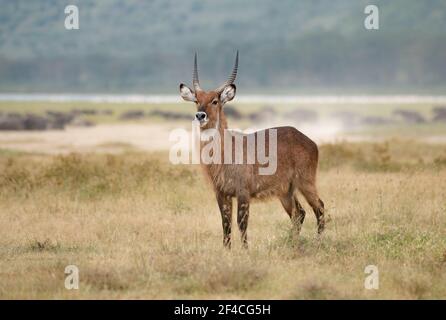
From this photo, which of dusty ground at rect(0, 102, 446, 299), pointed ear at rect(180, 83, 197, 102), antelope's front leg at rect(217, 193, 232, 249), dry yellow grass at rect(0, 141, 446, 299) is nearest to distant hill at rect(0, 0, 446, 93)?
dusty ground at rect(0, 102, 446, 299)

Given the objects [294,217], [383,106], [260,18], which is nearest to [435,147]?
[294,217]

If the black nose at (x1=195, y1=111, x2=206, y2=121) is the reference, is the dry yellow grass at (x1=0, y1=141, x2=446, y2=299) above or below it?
below

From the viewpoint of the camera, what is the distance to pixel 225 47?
10575 centimetres

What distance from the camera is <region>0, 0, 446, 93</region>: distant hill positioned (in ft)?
324

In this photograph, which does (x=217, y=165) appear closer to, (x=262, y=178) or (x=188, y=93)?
(x=262, y=178)

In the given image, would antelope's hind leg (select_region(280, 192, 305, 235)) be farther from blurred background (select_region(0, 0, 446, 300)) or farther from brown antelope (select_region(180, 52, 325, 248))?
blurred background (select_region(0, 0, 446, 300))

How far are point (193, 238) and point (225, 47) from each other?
310ft

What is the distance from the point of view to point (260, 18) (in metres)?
121

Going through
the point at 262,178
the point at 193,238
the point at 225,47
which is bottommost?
the point at 193,238

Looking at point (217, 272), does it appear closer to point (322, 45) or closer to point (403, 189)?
point (403, 189)

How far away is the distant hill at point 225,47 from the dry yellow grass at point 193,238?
7201cm

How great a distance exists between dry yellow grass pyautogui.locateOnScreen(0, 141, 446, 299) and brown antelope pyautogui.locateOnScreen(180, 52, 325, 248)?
1.71 ft

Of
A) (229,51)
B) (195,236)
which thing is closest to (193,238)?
(195,236)

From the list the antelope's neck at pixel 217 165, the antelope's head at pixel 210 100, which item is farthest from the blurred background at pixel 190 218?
the antelope's head at pixel 210 100
